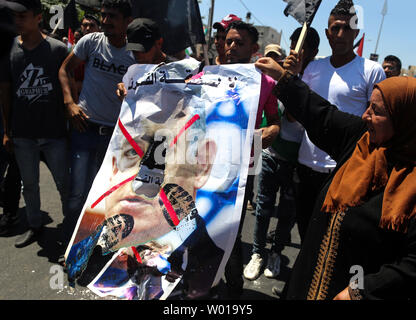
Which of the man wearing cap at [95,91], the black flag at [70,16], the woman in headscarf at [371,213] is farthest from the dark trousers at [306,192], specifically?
the black flag at [70,16]

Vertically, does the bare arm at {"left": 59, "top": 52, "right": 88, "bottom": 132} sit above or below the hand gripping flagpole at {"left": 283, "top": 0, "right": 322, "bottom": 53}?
below

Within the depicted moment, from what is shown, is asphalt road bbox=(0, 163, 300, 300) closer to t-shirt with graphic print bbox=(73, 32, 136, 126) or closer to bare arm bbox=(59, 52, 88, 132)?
bare arm bbox=(59, 52, 88, 132)

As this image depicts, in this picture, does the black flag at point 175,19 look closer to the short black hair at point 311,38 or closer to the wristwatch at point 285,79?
the wristwatch at point 285,79

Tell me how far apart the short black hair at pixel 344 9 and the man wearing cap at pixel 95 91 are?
1.61 metres

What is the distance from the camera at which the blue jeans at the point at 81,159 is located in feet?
9.44

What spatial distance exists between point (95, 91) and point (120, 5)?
0.71 m

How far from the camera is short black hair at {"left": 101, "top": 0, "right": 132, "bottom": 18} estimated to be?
8.79 ft

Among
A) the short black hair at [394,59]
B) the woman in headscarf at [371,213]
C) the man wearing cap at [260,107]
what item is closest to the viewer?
the woman in headscarf at [371,213]

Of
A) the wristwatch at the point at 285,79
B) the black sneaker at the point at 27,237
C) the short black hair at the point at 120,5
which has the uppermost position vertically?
the short black hair at the point at 120,5

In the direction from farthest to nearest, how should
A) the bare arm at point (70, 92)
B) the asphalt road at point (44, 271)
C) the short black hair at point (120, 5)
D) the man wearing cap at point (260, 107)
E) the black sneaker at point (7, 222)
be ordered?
1. the black sneaker at point (7, 222)
2. the bare arm at point (70, 92)
3. the short black hair at point (120, 5)
4. the asphalt road at point (44, 271)
5. the man wearing cap at point (260, 107)

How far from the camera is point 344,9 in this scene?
8.05 feet

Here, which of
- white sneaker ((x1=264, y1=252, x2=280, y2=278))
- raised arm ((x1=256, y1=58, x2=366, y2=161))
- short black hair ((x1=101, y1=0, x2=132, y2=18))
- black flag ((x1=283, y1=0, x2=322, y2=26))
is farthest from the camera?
white sneaker ((x1=264, y1=252, x2=280, y2=278))

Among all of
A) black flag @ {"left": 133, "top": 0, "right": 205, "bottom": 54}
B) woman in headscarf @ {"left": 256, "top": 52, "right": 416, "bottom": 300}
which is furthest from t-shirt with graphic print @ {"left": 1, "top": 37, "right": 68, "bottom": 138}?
woman in headscarf @ {"left": 256, "top": 52, "right": 416, "bottom": 300}

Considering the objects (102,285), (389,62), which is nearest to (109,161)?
(102,285)
